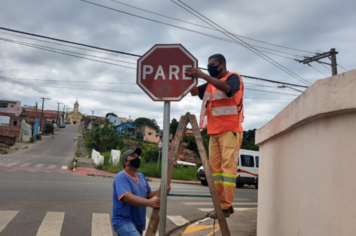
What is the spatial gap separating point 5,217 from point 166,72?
212 inches

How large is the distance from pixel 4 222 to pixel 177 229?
3316mm

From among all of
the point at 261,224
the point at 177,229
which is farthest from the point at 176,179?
the point at 261,224

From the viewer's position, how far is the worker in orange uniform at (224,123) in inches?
129

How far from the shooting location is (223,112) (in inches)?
137

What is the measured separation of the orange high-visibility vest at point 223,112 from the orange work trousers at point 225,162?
0.07m

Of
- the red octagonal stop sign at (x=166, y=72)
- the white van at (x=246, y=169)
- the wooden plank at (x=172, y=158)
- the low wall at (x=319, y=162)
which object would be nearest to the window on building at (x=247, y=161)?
the white van at (x=246, y=169)

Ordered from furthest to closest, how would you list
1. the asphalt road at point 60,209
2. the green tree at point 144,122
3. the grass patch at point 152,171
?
the green tree at point 144,122 < the grass patch at point 152,171 < the asphalt road at point 60,209

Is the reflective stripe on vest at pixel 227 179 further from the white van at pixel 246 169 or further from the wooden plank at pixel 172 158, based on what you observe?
the white van at pixel 246 169

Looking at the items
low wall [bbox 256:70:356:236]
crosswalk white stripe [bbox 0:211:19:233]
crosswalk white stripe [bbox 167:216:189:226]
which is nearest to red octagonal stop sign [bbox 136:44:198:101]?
low wall [bbox 256:70:356:236]

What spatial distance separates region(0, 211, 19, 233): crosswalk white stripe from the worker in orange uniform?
433 centimetres

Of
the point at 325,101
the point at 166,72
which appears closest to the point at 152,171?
the point at 166,72

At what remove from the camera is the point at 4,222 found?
610 cm

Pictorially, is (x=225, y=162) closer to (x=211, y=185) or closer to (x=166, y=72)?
(x=211, y=185)

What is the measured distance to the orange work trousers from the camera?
10.7 feet
